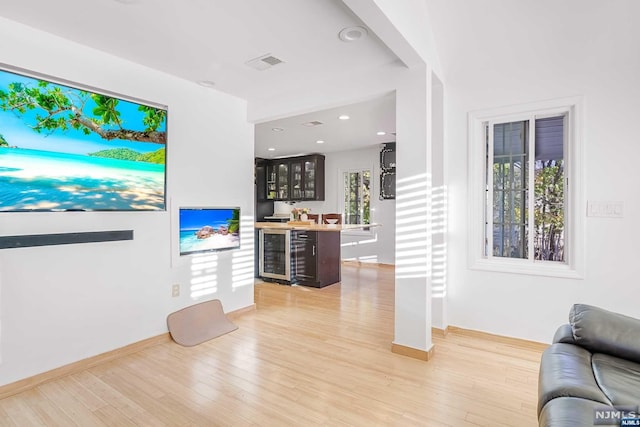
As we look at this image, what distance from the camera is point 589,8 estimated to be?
239 centimetres

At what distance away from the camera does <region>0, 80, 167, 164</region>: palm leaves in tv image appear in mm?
2301

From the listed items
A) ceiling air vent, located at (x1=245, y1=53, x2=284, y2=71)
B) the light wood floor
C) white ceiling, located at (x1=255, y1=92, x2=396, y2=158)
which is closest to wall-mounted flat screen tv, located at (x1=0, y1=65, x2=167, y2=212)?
ceiling air vent, located at (x1=245, y1=53, x2=284, y2=71)

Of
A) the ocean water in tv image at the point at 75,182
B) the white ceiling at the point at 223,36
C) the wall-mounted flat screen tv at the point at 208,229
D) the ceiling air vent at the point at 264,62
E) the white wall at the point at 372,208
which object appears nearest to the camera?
the white ceiling at the point at 223,36

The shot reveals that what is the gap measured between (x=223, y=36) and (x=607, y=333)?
9.67 ft

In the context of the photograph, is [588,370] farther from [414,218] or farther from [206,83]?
[206,83]

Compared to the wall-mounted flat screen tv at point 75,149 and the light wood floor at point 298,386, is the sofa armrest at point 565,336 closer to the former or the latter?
the light wood floor at point 298,386

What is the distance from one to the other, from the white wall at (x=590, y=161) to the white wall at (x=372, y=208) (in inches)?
153

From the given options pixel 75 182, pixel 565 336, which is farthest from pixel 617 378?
pixel 75 182

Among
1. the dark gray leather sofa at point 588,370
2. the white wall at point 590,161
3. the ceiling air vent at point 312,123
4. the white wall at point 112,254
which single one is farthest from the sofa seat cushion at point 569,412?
the ceiling air vent at point 312,123

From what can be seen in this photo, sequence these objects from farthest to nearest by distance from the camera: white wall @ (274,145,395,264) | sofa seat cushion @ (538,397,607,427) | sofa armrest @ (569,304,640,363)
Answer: white wall @ (274,145,395,264) → sofa armrest @ (569,304,640,363) → sofa seat cushion @ (538,397,607,427)

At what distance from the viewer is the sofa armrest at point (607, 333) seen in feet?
5.06

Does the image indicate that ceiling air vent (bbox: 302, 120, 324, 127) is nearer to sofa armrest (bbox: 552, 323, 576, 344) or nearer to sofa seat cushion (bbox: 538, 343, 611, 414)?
sofa armrest (bbox: 552, 323, 576, 344)

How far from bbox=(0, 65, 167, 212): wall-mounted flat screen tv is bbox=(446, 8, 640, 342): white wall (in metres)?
2.93

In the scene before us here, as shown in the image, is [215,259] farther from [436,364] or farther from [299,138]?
[299,138]
